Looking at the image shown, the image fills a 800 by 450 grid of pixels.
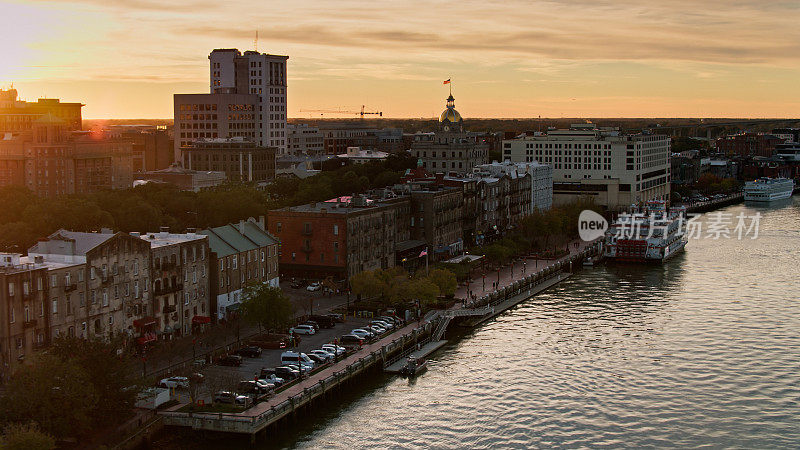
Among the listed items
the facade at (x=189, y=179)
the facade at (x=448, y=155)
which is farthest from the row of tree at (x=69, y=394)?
the facade at (x=448, y=155)

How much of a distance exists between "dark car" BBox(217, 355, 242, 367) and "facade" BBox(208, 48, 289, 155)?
12399cm

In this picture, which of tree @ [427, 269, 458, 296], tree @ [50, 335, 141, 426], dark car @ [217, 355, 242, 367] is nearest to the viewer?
tree @ [50, 335, 141, 426]

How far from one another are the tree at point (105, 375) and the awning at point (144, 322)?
10519mm

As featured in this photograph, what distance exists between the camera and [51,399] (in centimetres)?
3753

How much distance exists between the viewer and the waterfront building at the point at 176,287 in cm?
5425

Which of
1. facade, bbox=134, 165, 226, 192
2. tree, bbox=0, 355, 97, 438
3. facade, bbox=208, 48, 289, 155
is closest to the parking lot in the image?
tree, bbox=0, 355, 97, 438

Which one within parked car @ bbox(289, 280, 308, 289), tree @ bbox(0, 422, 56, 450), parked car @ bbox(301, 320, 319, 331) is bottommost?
parked car @ bbox(301, 320, 319, 331)

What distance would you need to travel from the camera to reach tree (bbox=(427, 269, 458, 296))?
69750 millimetres

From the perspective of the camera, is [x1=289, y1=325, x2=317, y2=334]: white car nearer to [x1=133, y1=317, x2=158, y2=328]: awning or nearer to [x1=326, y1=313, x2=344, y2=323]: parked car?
[x1=326, y1=313, x2=344, y2=323]: parked car

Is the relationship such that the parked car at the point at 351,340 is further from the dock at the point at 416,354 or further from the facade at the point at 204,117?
the facade at the point at 204,117

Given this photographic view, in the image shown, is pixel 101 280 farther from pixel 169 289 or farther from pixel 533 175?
pixel 533 175

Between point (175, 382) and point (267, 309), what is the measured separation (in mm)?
10611

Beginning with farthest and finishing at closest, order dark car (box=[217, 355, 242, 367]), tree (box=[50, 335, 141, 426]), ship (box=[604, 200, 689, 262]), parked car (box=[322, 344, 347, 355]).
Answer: ship (box=[604, 200, 689, 262]), parked car (box=[322, 344, 347, 355]), dark car (box=[217, 355, 242, 367]), tree (box=[50, 335, 141, 426])

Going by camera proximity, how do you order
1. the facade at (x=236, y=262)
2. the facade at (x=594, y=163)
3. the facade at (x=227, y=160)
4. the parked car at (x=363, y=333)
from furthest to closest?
the facade at (x=594, y=163) < the facade at (x=227, y=160) < the facade at (x=236, y=262) < the parked car at (x=363, y=333)
